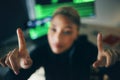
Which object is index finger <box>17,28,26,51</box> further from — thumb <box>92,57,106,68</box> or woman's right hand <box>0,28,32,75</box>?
thumb <box>92,57,106,68</box>

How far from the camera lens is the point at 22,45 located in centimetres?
72

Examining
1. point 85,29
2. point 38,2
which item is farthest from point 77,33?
point 38,2

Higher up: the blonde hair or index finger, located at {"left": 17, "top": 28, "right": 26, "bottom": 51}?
the blonde hair

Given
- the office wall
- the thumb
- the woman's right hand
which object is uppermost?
the office wall

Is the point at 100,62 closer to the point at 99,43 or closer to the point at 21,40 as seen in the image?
the point at 99,43

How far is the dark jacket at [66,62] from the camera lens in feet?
2.32

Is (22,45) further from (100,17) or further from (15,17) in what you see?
(100,17)

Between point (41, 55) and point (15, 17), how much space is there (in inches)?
4.6

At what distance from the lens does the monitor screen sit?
697 millimetres

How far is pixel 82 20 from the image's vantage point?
2.30ft

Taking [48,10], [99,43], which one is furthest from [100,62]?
[48,10]

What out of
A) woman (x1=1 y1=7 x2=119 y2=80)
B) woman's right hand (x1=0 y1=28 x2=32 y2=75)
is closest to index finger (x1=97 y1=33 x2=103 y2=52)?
woman (x1=1 y1=7 x2=119 y2=80)

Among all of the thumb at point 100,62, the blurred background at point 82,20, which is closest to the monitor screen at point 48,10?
the blurred background at point 82,20

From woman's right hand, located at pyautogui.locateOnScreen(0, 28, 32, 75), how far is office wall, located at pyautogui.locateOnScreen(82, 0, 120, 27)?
17 cm
